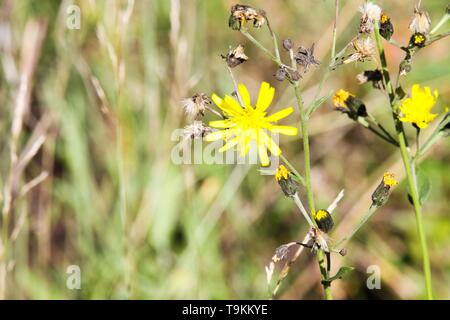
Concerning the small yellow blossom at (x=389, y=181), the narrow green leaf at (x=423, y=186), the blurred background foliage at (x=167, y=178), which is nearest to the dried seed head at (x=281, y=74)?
the small yellow blossom at (x=389, y=181)

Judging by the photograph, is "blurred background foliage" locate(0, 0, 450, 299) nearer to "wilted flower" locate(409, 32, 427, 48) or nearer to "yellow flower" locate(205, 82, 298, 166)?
"yellow flower" locate(205, 82, 298, 166)

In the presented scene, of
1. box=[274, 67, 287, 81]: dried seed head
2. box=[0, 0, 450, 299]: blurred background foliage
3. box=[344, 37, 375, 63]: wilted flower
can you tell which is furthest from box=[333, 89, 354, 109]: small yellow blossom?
box=[0, 0, 450, 299]: blurred background foliage

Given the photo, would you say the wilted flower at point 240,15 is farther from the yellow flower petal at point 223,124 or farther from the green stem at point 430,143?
the green stem at point 430,143

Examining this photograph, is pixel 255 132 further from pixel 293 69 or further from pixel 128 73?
pixel 128 73

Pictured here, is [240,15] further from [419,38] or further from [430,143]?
[430,143]

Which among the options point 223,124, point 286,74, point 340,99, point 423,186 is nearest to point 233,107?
point 223,124
